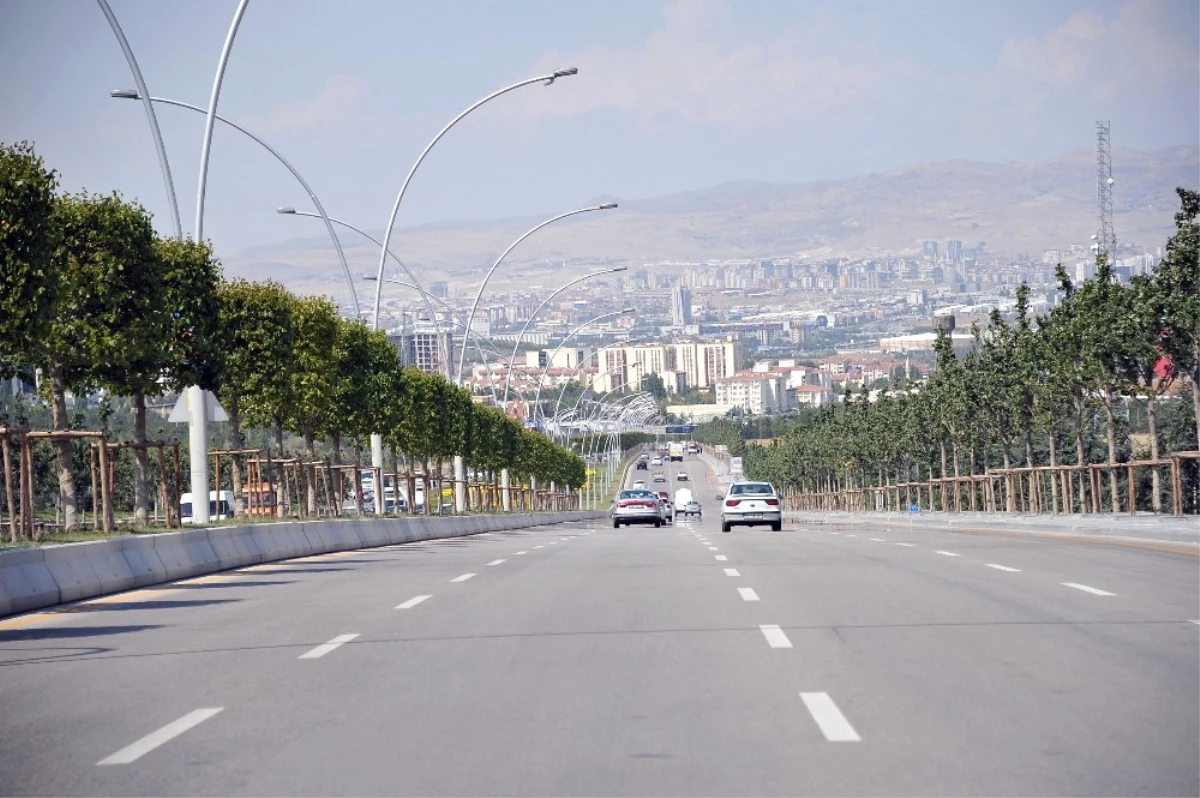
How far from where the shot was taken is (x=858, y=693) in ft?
36.8

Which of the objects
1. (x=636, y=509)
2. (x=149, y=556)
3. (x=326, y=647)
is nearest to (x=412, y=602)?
(x=326, y=647)

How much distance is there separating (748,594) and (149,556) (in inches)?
398

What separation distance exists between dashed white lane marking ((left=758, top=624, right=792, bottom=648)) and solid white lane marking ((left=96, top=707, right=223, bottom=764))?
15.6ft

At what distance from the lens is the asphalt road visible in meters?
8.63

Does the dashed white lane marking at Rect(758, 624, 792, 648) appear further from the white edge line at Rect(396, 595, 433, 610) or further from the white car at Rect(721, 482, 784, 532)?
the white car at Rect(721, 482, 784, 532)

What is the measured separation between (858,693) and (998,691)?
87 cm

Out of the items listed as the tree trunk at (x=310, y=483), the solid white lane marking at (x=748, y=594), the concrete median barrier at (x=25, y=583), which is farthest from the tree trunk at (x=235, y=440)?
the solid white lane marking at (x=748, y=594)

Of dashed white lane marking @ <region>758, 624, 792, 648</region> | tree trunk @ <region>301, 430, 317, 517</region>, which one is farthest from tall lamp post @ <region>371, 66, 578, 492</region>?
dashed white lane marking @ <region>758, 624, 792, 648</region>

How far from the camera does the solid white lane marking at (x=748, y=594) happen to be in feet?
63.4

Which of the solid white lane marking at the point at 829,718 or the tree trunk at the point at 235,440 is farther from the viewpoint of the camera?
the tree trunk at the point at 235,440

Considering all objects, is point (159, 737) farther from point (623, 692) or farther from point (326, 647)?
point (326, 647)

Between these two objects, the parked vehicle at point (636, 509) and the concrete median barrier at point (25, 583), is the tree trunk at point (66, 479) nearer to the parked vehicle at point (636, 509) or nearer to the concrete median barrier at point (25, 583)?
the concrete median barrier at point (25, 583)

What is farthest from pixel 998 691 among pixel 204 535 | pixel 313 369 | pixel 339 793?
pixel 313 369

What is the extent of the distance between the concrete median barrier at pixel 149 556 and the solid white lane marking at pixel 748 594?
8.11 meters
